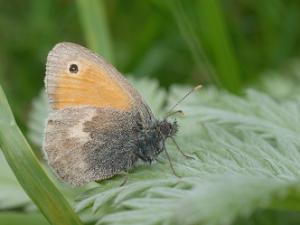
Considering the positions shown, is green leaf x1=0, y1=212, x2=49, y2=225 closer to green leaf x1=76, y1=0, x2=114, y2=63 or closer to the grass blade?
green leaf x1=76, y1=0, x2=114, y2=63

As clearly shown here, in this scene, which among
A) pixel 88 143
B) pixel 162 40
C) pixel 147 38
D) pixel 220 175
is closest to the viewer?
pixel 220 175

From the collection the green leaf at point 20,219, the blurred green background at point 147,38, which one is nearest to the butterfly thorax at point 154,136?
the green leaf at point 20,219

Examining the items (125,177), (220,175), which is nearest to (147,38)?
(125,177)

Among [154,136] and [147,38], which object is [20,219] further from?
[147,38]

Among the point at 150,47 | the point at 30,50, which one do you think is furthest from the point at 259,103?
the point at 30,50

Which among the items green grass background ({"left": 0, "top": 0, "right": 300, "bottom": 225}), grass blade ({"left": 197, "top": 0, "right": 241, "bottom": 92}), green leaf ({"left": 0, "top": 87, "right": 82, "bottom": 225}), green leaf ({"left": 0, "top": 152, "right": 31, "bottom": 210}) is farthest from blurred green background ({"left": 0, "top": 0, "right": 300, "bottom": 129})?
green leaf ({"left": 0, "top": 87, "right": 82, "bottom": 225})
